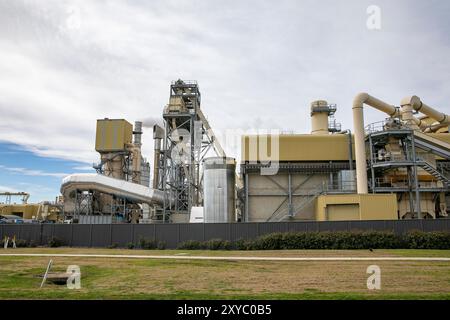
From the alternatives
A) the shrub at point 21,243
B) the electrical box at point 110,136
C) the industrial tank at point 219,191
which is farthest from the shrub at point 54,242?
the electrical box at point 110,136

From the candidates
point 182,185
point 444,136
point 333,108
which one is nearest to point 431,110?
point 444,136

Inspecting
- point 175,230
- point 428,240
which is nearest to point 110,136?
point 175,230

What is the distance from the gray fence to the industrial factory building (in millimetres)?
4844

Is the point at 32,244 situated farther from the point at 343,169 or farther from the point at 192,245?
the point at 343,169

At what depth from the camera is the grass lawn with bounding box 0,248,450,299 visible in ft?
33.9

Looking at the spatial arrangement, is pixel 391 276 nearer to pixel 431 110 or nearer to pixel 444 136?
pixel 444 136

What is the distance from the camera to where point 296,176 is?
39250 mm

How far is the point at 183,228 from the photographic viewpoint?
96.0 ft

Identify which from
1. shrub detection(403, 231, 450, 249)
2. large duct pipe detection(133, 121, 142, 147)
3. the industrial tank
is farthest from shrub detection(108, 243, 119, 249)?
large duct pipe detection(133, 121, 142, 147)

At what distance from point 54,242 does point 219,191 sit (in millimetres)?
15102

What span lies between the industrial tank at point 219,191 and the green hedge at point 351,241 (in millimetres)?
7405

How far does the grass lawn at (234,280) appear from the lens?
406 inches

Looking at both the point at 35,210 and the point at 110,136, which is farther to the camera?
the point at 35,210
